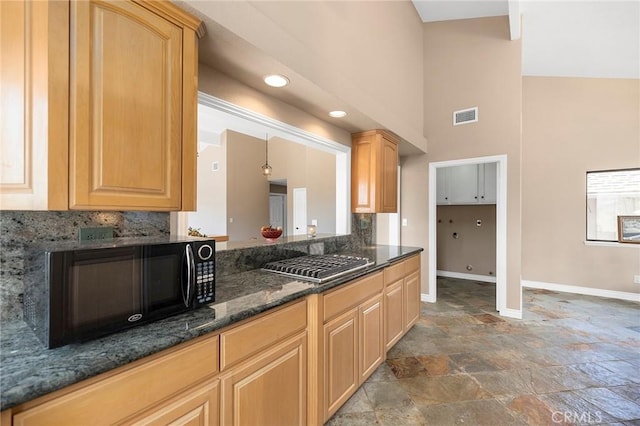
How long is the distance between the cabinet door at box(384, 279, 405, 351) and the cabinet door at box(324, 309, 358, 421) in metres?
0.62

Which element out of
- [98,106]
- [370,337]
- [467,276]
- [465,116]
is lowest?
[467,276]

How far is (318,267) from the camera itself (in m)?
2.01

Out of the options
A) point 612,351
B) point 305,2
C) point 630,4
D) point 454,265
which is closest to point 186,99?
point 305,2

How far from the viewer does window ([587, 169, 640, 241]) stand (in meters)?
4.44

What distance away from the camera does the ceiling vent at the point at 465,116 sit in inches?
164

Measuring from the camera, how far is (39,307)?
898mm

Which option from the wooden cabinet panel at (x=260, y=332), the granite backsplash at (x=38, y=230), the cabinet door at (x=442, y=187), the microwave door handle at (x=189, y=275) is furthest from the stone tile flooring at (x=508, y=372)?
the cabinet door at (x=442, y=187)

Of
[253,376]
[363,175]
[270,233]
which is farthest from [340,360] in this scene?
[363,175]

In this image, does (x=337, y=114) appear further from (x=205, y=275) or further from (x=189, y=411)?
(x=189, y=411)

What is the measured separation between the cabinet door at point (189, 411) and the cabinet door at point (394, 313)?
5.66 ft

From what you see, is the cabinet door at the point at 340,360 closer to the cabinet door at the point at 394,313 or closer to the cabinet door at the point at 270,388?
the cabinet door at the point at 270,388

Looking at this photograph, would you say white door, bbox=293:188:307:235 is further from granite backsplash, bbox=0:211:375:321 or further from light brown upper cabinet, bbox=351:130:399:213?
granite backsplash, bbox=0:211:375:321

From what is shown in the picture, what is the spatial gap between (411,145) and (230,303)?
11.5 ft

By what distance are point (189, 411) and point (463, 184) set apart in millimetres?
5469
